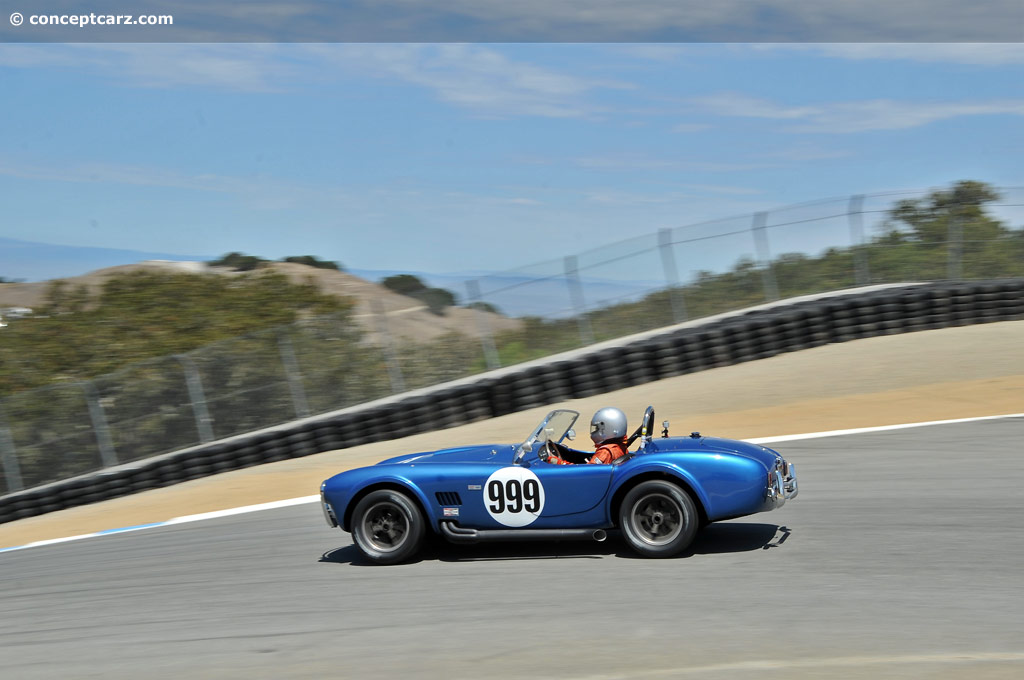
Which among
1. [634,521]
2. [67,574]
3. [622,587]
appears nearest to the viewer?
[622,587]

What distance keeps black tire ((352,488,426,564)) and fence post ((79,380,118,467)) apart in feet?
33.4

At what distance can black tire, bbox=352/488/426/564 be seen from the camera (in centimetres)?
713

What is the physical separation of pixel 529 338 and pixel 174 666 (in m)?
11.6

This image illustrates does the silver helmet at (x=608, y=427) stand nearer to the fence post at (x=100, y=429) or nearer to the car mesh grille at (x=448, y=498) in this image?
the car mesh grille at (x=448, y=498)

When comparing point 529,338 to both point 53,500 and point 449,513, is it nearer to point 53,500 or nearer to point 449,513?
point 53,500

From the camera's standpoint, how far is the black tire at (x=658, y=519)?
6.48 m

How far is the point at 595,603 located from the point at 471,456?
67.9 inches

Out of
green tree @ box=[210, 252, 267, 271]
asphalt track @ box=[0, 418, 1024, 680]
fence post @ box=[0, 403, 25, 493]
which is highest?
green tree @ box=[210, 252, 267, 271]

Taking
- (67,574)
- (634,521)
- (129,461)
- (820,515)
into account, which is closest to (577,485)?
(634,521)

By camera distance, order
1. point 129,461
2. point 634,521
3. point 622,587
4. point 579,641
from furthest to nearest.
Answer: point 129,461, point 634,521, point 622,587, point 579,641

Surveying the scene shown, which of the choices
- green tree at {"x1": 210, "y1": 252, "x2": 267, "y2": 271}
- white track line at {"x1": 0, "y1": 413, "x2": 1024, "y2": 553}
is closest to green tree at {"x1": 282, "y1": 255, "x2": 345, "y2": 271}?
green tree at {"x1": 210, "y1": 252, "x2": 267, "y2": 271}

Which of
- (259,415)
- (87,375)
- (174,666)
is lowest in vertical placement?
(174,666)

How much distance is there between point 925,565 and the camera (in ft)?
20.4

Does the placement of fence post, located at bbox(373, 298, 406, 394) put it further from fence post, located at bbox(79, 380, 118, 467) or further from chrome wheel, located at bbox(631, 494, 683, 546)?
chrome wheel, located at bbox(631, 494, 683, 546)
